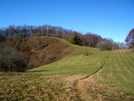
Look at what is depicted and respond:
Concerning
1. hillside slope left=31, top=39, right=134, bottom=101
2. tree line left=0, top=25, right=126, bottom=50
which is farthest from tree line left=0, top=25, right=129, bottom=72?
hillside slope left=31, top=39, right=134, bottom=101

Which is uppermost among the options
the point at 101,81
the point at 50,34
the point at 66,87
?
the point at 50,34

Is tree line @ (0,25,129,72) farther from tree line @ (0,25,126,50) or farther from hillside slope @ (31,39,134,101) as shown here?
hillside slope @ (31,39,134,101)

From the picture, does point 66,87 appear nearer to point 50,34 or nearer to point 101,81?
point 101,81

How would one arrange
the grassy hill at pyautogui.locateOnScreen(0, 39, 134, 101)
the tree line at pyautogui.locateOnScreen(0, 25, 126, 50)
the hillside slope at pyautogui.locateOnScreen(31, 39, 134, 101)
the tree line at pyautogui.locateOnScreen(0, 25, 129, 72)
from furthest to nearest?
the tree line at pyautogui.locateOnScreen(0, 25, 126, 50), the tree line at pyautogui.locateOnScreen(0, 25, 129, 72), the hillside slope at pyautogui.locateOnScreen(31, 39, 134, 101), the grassy hill at pyautogui.locateOnScreen(0, 39, 134, 101)

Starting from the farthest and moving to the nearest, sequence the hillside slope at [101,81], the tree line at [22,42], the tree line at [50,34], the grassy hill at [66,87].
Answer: the tree line at [50,34] < the tree line at [22,42] < the hillside slope at [101,81] < the grassy hill at [66,87]

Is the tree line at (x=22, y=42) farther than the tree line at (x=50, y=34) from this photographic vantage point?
No

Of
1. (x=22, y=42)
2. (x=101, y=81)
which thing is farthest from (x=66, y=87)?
(x=22, y=42)

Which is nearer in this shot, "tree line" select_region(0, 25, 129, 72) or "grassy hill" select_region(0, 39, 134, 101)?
"grassy hill" select_region(0, 39, 134, 101)

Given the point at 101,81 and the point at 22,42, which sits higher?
the point at 22,42

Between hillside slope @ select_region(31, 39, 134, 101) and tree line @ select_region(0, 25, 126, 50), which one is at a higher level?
tree line @ select_region(0, 25, 126, 50)

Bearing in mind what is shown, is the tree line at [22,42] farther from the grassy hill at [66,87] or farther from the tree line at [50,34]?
the grassy hill at [66,87]

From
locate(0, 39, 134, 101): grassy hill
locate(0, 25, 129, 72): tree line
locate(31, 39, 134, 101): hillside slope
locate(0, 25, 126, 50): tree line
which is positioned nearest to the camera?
locate(0, 39, 134, 101): grassy hill

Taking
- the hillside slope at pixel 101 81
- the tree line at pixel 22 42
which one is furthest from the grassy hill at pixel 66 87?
the tree line at pixel 22 42

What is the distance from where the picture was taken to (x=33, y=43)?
215ft
